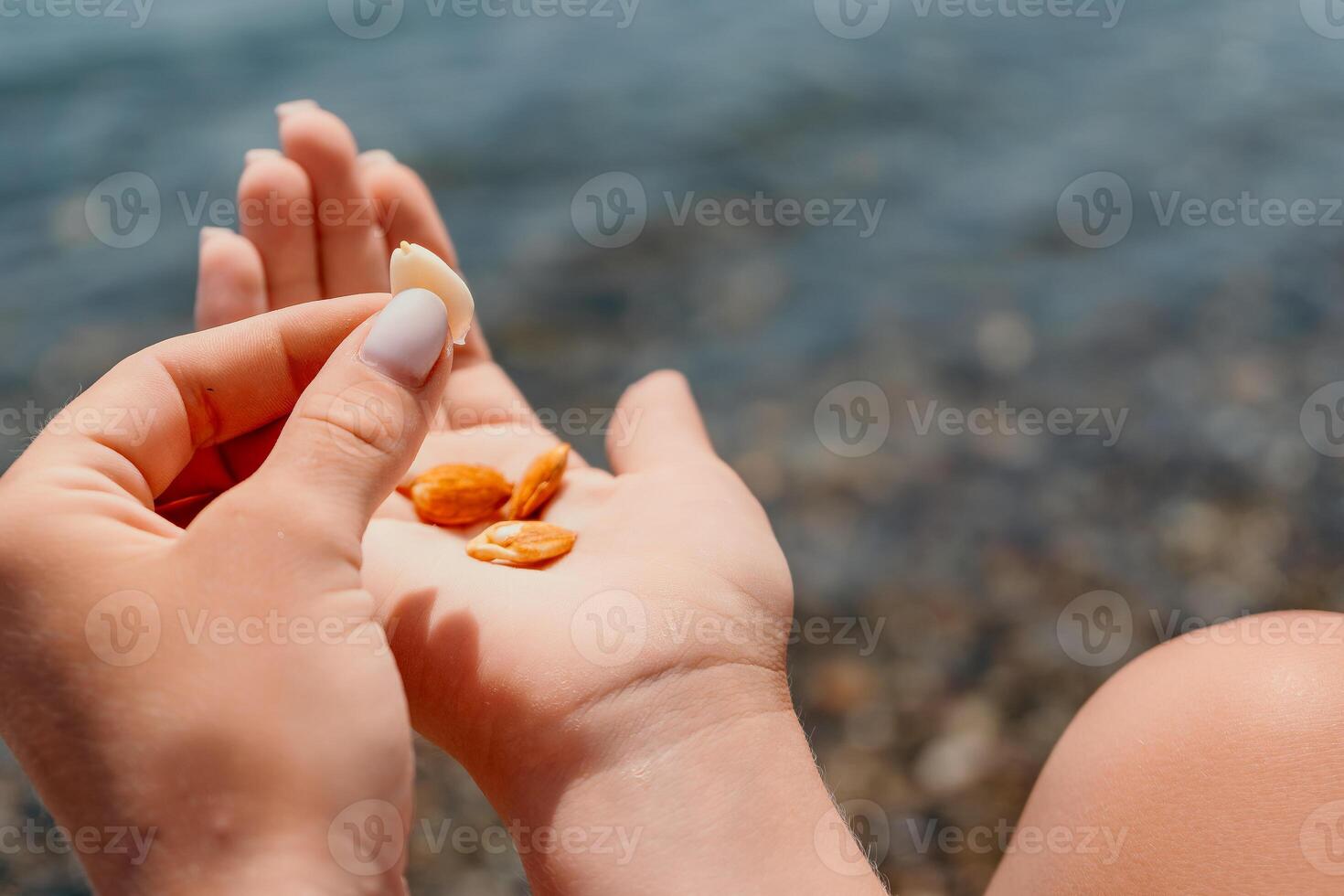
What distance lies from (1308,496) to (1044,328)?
1.23 metres

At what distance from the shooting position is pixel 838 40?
621cm

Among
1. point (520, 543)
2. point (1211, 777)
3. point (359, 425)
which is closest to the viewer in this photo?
point (359, 425)

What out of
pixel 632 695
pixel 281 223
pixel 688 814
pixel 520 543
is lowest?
pixel 688 814

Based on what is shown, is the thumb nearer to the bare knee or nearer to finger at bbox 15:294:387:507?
finger at bbox 15:294:387:507

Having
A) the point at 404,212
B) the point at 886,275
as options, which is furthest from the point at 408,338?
the point at 886,275

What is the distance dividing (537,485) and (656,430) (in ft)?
1.16

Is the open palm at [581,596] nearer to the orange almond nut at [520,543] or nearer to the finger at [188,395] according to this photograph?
the orange almond nut at [520,543]

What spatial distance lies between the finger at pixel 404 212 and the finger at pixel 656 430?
55 cm

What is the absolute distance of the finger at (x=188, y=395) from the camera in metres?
1.32

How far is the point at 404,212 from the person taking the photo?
106 inches

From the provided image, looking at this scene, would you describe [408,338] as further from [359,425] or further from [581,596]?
[581,596]

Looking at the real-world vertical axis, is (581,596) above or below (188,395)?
below

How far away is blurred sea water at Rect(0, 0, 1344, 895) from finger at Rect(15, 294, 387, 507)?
1.48 m

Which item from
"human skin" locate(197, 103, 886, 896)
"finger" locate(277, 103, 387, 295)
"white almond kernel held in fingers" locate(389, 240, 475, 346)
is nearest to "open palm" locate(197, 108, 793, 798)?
"human skin" locate(197, 103, 886, 896)
